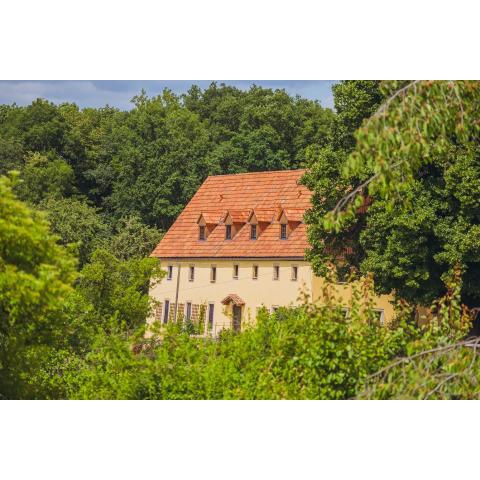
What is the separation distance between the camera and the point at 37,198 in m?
14.0

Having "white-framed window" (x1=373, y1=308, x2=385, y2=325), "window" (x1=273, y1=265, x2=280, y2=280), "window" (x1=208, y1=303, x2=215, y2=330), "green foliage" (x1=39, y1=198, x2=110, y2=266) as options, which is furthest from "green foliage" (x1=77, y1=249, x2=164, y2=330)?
"white-framed window" (x1=373, y1=308, x2=385, y2=325)

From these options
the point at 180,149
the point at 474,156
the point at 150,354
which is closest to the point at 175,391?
the point at 150,354

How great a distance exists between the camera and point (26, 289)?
12.9m

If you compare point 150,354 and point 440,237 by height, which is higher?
point 440,237

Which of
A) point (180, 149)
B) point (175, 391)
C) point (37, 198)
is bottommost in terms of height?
point (175, 391)

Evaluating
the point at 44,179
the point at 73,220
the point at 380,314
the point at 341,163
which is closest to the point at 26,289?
the point at 44,179

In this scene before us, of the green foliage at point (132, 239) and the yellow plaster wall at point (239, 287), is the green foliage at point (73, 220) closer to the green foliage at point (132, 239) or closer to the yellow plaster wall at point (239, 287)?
the green foliage at point (132, 239)

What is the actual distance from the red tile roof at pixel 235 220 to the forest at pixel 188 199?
0.16 m

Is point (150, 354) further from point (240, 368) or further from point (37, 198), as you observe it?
point (37, 198)

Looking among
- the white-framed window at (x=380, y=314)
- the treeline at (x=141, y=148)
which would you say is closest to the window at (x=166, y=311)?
the treeline at (x=141, y=148)

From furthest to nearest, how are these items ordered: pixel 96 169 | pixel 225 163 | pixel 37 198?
pixel 225 163
pixel 96 169
pixel 37 198

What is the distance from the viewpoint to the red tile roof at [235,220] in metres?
16.1

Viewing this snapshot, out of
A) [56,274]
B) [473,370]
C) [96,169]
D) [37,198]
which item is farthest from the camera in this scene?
[96,169]
